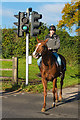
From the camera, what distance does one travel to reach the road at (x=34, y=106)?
641 cm

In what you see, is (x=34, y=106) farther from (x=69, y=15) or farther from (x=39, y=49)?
(x=69, y=15)

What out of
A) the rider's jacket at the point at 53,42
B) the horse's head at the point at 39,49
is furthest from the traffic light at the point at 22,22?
the horse's head at the point at 39,49

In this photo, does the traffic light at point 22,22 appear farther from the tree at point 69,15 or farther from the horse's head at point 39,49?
the tree at point 69,15

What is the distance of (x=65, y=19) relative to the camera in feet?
91.8

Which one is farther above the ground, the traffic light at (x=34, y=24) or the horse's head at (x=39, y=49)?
the traffic light at (x=34, y=24)

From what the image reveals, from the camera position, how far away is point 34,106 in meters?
Answer: 7.44

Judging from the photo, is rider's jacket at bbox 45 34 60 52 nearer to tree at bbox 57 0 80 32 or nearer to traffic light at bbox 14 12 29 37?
traffic light at bbox 14 12 29 37

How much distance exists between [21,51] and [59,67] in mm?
12510

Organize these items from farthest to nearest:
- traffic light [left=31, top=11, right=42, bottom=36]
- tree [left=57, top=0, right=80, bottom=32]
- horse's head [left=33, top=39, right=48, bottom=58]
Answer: tree [left=57, top=0, right=80, bottom=32] < traffic light [left=31, top=11, right=42, bottom=36] < horse's head [left=33, top=39, right=48, bottom=58]

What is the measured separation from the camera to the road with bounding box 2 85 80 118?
6.41m

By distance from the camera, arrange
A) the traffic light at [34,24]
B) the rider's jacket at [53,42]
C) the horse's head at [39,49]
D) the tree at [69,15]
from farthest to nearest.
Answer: the tree at [69,15], the traffic light at [34,24], the rider's jacket at [53,42], the horse's head at [39,49]

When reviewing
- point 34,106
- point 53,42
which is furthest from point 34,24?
point 34,106

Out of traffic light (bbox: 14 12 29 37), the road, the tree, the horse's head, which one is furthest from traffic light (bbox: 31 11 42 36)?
the tree

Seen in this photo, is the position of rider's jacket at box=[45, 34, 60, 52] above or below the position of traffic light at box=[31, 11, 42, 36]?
below
